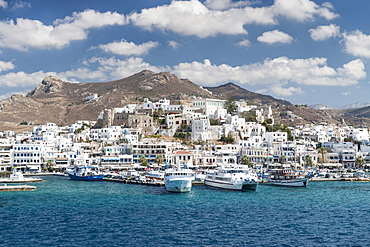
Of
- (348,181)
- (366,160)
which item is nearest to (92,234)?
(348,181)

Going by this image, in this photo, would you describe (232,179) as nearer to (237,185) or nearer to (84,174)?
(237,185)

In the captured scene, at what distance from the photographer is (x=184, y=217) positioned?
41.8 metres

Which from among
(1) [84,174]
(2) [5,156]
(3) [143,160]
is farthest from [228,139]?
(2) [5,156]

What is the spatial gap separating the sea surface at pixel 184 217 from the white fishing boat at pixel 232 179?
6.59ft

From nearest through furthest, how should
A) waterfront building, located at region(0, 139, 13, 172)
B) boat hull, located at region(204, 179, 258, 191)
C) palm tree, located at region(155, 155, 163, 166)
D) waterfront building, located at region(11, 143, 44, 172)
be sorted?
boat hull, located at region(204, 179, 258, 191) < waterfront building, located at region(0, 139, 13, 172) < waterfront building, located at region(11, 143, 44, 172) < palm tree, located at region(155, 155, 163, 166)

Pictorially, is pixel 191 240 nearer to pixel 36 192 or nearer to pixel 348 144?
pixel 36 192

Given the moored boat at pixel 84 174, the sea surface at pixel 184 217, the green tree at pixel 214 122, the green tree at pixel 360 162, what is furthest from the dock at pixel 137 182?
the green tree at pixel 360 162

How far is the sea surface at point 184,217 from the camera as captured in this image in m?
33.5

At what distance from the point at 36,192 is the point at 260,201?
2999cm

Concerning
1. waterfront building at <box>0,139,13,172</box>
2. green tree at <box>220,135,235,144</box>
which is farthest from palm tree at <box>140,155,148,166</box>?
waterfront building at <box>0,139,13,172</box>

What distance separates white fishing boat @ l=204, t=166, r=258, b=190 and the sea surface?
2.01 metres

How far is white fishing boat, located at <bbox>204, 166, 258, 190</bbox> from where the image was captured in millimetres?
62384

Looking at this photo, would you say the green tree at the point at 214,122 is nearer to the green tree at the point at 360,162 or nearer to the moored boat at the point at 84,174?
the green tree at the point at 360,162

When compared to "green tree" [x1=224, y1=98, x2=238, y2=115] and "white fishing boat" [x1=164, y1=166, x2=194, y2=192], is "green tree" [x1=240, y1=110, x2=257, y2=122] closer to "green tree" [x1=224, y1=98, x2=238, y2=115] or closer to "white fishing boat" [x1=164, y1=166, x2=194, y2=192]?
Result: "green tree" [x1=224, y1=98, x2=238, y2=115]
